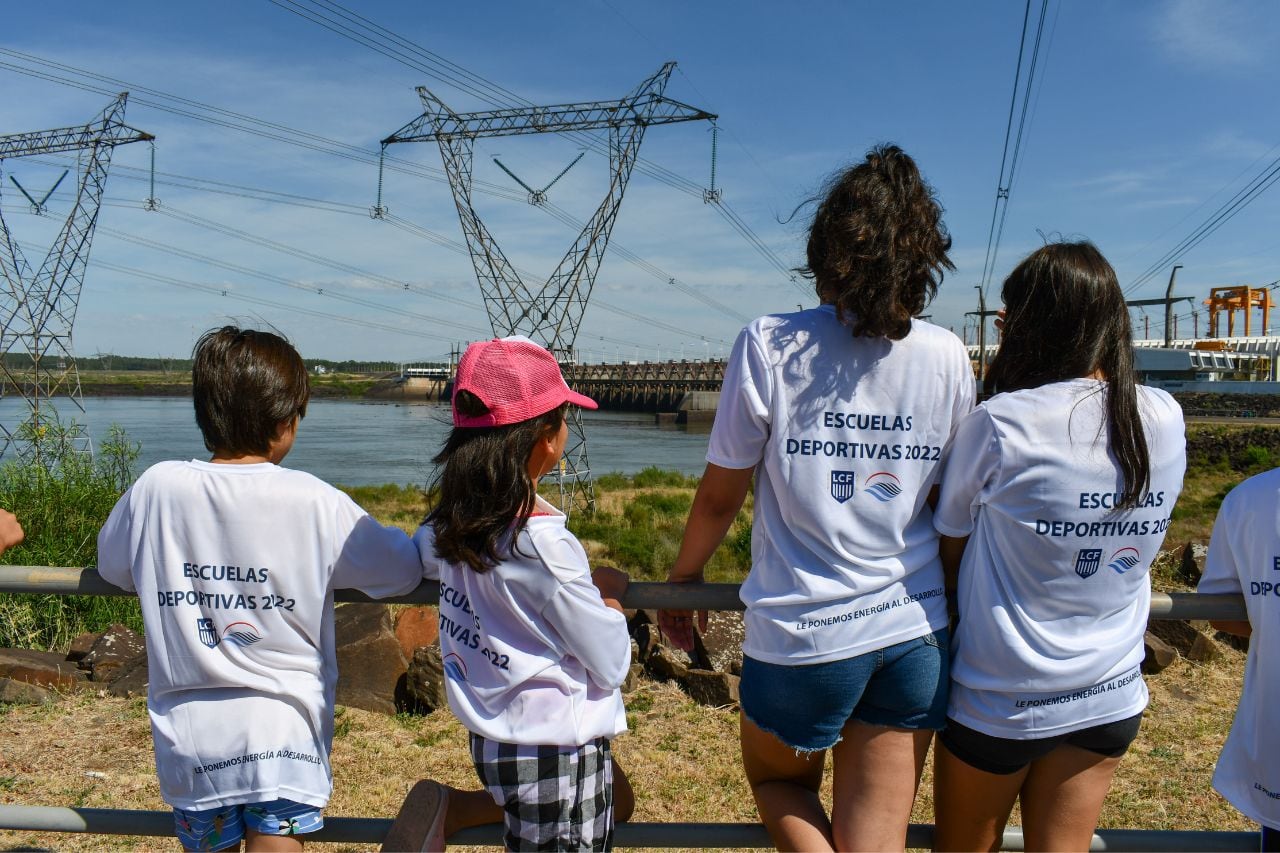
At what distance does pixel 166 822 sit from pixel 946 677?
6.18 ft

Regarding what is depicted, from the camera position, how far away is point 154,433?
7425cm

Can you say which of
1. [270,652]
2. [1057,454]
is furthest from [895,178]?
[270,652]

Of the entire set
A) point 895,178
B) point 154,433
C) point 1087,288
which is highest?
point 895,178

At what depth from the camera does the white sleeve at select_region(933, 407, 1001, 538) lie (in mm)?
2023

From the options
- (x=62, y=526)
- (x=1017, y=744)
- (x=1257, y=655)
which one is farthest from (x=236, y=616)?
(x=62, y=526)

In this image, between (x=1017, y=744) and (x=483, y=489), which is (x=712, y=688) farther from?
(x=483, y=489)

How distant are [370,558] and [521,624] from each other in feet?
1.35

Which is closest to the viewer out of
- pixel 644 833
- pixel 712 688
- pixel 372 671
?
pixel 644 833

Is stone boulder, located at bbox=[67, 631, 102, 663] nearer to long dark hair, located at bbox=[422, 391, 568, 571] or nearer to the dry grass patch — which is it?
the dry grass patch

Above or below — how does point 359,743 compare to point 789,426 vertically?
below

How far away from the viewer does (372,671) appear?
6.27m

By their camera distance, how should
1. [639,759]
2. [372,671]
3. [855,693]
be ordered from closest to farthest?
[855,693]
[639,759]
[372,671]

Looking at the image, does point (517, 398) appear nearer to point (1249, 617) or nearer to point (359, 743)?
point (1249, 617)

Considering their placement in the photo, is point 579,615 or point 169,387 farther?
point 169,387
